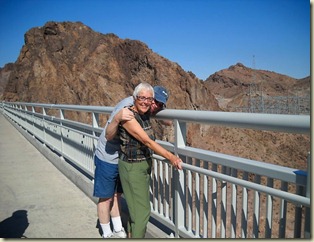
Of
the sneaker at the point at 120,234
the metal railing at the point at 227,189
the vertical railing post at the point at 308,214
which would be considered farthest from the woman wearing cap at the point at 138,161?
the vertical railing post at the point at 308,214

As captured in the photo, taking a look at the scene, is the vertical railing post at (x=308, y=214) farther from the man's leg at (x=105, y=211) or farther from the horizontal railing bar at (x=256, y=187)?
the man's leg at (x=105, y=211)

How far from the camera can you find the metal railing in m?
1.91

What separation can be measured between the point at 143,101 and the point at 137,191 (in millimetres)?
774

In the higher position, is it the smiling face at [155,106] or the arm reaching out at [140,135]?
the smiling face at [155,106]

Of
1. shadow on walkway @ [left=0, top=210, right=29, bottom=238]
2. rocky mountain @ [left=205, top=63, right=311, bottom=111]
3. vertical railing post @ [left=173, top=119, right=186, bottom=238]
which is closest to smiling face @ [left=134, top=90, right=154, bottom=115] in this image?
vertical railing post @ [left=173, top=119, right=186, bottom=238]

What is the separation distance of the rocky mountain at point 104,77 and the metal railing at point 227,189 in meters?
31.7

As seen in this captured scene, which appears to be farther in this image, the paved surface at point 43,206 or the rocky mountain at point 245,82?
the rocky mountain at point 245,82

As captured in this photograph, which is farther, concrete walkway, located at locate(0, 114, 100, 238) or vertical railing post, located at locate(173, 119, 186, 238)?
concrete walkway, located at locate(0, 114, 100, 238)

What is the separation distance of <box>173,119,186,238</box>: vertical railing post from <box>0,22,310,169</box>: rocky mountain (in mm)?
31740

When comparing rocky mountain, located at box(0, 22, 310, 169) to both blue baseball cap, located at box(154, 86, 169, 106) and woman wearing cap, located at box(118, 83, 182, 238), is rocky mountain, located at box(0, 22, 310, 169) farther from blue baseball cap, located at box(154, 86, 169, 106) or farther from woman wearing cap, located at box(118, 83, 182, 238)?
woman wearing cap, located at box(118, 83, 182, 238)

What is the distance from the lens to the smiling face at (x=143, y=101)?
2.64m

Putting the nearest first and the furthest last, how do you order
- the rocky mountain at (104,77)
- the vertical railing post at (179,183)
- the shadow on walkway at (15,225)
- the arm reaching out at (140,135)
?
1. the arm reaching out at (140,135)
2. the vertical railing post at (179,183)
3. the shadow on walkway at (15,225)
4. the rocky mountain at (104,77)

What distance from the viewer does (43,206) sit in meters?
4.55

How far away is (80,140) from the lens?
531 cm
